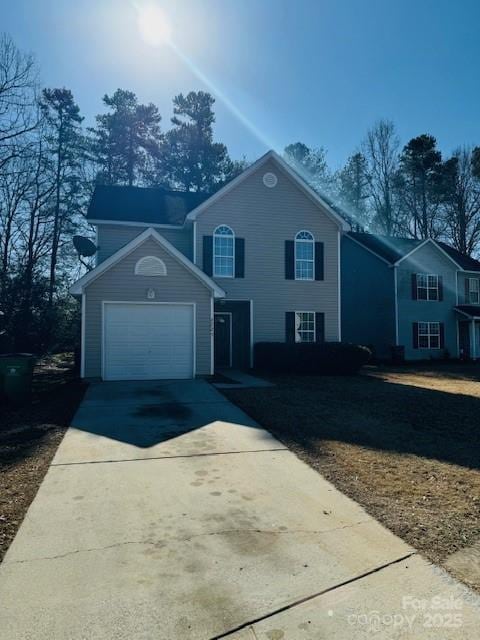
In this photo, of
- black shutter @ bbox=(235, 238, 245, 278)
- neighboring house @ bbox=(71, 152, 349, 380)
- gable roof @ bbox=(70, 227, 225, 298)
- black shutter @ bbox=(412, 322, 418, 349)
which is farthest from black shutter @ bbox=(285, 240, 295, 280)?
black shutter @ bbox=(412, 322, 418, 349)

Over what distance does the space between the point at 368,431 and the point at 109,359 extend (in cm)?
844

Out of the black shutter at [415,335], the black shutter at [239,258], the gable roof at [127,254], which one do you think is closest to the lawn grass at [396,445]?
the gable roof at [127,254]

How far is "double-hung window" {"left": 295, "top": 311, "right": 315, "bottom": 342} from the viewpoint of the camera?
58.3ft

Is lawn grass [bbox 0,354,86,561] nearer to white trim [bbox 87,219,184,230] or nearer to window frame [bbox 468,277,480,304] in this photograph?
white trim [bbox 87,219,184,230]

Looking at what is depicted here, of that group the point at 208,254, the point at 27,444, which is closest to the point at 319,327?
the point at 208,254

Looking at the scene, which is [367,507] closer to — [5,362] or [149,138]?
[5,362]

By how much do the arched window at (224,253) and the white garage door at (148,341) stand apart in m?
3.98

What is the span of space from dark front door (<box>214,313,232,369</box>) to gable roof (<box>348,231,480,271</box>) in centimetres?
1116

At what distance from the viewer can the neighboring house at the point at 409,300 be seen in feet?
79.2

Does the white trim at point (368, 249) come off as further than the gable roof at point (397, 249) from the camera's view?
No

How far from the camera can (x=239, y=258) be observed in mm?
17188

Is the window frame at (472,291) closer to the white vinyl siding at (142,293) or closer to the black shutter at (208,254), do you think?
the black shutter at (208,254)

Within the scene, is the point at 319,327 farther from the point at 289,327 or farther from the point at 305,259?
the point at 305,259

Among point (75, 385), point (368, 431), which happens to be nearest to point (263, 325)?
point (75, 385)
